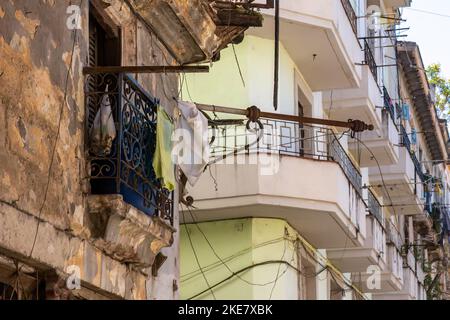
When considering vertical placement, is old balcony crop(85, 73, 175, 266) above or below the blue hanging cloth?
below

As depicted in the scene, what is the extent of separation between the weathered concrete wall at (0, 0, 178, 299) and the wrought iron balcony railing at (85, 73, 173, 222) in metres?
0.19

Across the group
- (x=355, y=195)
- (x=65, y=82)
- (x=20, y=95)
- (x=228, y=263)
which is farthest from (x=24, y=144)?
(x=355, y=195)

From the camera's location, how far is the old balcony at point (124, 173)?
410 inches

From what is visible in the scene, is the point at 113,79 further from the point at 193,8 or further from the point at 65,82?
the point at 193,8

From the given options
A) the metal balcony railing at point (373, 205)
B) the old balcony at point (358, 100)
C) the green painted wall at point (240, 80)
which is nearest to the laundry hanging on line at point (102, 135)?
the green painted wall at point (240, 80)

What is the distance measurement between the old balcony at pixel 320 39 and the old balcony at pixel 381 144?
4104 mm

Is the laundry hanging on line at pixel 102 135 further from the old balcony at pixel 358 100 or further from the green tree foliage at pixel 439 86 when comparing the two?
the green tree foliage at pixel 439 86

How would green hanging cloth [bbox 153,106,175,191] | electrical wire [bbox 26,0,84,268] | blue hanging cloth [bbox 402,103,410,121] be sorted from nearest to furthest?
electrical wire [bbox 26,0,84,268]
green hanging cloth [bbox 153,106,175,191]
blue hanging cloth [bbox 402,103,410,121]

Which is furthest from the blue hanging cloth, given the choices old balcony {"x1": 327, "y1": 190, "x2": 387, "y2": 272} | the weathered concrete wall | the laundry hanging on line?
the laundry hanging on line

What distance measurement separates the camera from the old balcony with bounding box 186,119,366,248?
17094 millimetres

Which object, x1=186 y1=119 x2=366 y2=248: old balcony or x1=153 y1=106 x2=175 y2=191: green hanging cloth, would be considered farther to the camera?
x1=186 y1=119 x2=366 y2=248: old balcony

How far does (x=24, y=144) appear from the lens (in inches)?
358

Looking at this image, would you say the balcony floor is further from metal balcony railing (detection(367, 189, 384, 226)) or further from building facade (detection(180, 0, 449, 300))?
metal balcony railing (detection(367, 189, 384, 226))
